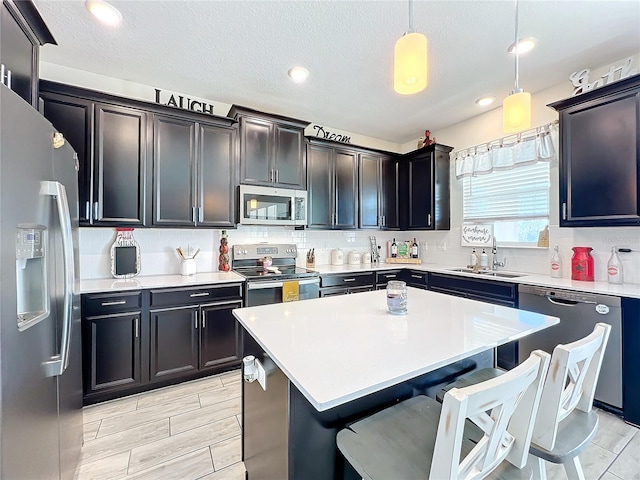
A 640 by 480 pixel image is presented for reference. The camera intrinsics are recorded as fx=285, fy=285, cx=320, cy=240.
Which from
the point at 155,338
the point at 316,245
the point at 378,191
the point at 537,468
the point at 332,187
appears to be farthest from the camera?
the point at 378,191

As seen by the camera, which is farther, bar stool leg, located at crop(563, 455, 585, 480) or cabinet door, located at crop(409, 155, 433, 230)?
cabinet door, located at crop(409, 155, 433, 230)

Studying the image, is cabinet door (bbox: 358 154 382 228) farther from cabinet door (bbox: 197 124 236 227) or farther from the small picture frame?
cabinet door (bbox: 197 124 236 227)

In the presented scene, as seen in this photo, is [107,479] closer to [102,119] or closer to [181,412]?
[181,412]

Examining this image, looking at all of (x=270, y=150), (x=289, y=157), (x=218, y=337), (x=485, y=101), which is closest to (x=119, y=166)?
(x=270, y=150)

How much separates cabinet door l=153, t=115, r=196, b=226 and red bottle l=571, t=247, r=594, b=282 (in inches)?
143

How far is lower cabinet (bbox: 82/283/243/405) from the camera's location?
87.4 inches

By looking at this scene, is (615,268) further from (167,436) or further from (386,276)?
(167,436)

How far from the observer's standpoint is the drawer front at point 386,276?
12.1 feet

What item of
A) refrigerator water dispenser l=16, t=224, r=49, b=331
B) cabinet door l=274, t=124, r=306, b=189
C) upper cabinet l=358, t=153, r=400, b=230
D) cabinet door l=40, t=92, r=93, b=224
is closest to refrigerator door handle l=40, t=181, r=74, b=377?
refrigerator water dispenser l=16, t=224, r=49, b=331

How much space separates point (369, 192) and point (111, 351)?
131 inches

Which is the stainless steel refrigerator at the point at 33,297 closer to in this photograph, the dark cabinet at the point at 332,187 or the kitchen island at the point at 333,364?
the kitchen island at the point at 333,364

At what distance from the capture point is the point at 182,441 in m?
1.86

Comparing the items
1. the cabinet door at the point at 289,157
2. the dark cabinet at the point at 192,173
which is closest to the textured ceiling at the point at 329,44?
the cabinet door at the point at 289,157

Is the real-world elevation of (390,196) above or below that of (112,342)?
above
